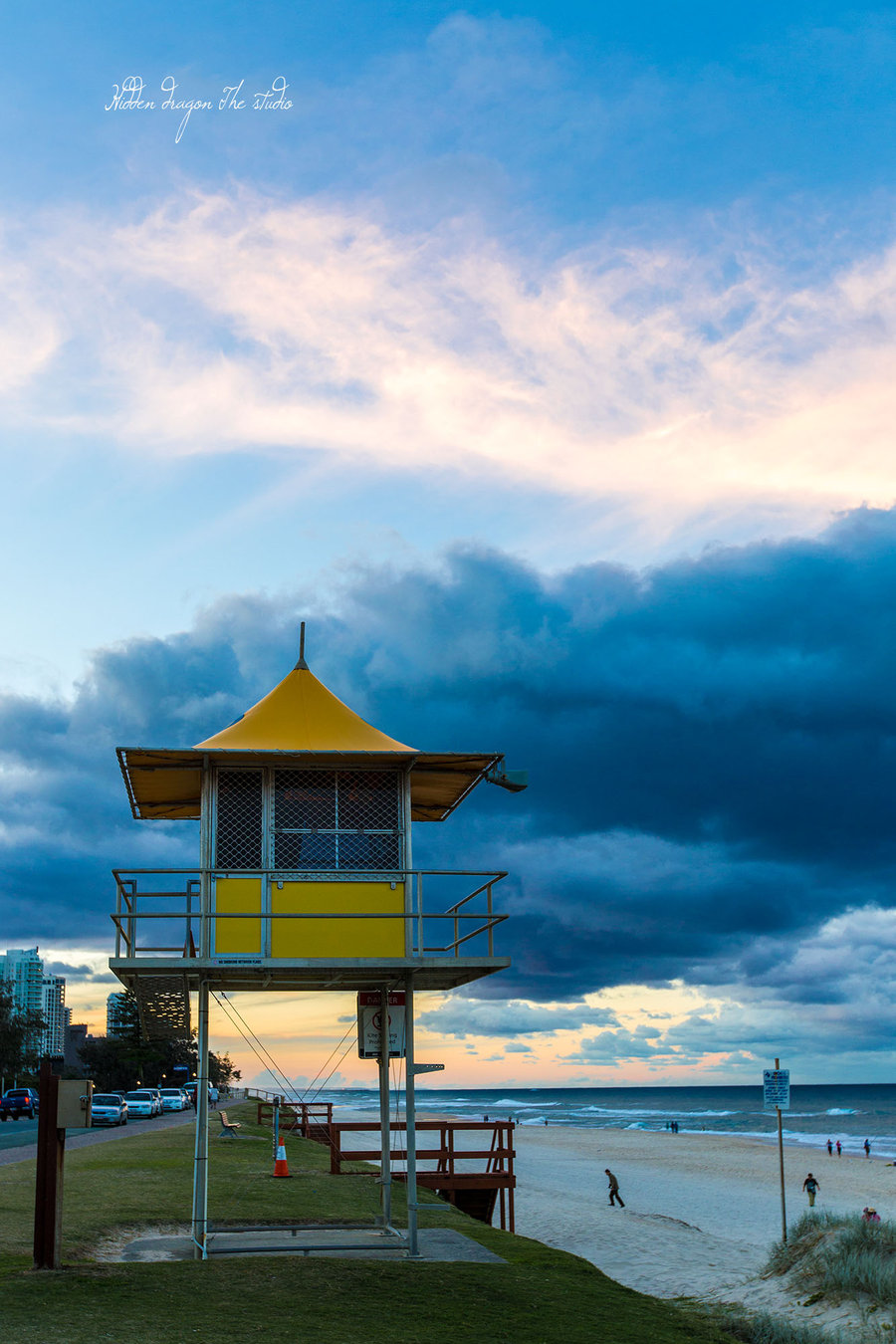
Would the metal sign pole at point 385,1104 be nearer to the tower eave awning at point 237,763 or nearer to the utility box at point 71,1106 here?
the tower eave awning at point 237,763

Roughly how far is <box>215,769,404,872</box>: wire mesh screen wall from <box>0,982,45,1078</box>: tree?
100 m

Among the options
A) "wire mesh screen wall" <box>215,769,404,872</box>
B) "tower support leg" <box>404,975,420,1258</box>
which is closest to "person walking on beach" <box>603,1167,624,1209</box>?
"tower support leg" <box>404,975,420,1258</box>

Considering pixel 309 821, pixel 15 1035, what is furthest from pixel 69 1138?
pixel 15 1035

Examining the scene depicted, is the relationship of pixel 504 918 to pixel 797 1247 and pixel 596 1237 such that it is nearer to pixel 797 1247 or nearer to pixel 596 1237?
pixel 797 1247

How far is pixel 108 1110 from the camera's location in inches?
2023

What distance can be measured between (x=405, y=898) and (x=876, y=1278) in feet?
34.8

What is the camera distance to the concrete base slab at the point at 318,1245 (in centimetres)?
1439

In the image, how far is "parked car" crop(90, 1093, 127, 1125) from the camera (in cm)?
5106

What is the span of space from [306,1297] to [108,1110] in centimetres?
4406

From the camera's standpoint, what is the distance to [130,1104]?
60.5 metres

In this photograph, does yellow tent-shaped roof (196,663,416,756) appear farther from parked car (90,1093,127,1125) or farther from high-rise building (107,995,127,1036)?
high-rise building (107,995,127,1036)

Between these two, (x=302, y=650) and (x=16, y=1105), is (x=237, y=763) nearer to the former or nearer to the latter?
(x=302, y=650)

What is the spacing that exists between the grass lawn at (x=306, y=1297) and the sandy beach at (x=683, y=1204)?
7112mm

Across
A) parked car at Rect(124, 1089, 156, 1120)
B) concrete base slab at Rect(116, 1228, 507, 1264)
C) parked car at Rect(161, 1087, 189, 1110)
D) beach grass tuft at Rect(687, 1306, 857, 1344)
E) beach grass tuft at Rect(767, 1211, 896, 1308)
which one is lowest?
parked car at Rect(161, 1087, 189, 1110)
